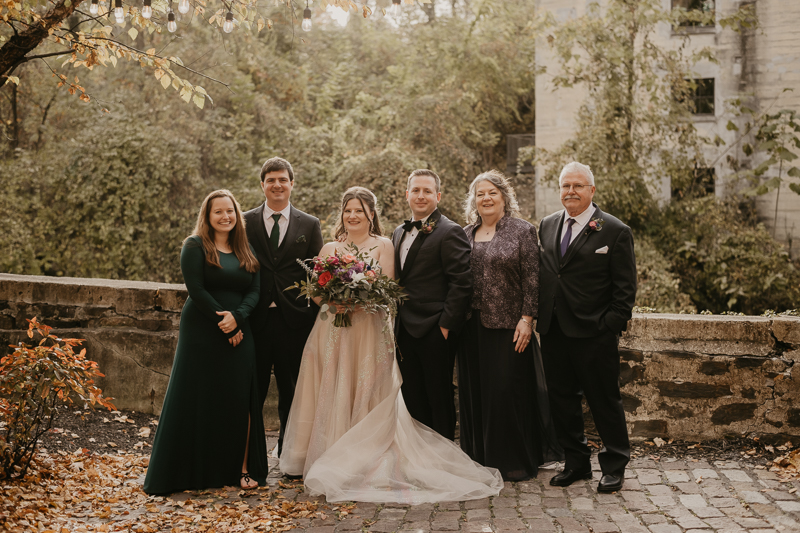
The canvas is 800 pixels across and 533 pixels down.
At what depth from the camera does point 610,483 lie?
14.3 ft

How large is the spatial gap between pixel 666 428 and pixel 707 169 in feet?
38.7

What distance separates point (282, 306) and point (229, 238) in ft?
1.99

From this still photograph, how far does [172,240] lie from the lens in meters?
13.2

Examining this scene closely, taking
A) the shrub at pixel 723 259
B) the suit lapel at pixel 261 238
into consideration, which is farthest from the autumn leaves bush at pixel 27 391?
the shrub at pixel 723 259

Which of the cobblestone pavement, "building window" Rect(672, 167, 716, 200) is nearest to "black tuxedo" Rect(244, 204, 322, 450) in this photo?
the cobblestone pavement

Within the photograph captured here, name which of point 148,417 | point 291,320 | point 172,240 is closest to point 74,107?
point 172,240

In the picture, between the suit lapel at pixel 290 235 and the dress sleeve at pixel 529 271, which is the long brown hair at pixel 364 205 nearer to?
the suit lapel at pixel 290 235

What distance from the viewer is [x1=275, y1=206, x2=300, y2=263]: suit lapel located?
4.91m

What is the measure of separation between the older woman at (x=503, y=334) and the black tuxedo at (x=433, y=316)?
0.14m

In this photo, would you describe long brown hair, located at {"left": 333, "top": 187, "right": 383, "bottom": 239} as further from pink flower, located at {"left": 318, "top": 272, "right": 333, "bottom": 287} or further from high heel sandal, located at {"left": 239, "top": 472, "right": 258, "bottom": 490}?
high heel sandal, located at {"left": 239, "top": 472, "right": 258, "bottom": 490}

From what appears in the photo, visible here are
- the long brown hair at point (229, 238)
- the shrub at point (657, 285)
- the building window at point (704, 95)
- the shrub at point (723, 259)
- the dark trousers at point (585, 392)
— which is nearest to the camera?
the dark trousers at point (585, 392)

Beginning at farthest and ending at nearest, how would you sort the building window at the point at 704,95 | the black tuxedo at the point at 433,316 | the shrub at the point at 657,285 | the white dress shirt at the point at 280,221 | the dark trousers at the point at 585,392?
the building window at the point at 704,95 → the shrub at the point at 657,285 → the white dress shirt at the point at 280,221 → the black tuxedo at the point at 433,316 → the dark trousers at the point at 585,392

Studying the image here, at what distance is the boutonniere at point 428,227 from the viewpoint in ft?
15.4

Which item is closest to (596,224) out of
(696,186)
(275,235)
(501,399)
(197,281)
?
(501,399)
